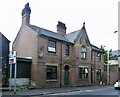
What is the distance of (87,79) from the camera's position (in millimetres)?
34469

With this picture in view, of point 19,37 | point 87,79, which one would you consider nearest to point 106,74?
point 87,79

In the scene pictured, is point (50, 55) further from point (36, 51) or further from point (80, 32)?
point (80, 32)

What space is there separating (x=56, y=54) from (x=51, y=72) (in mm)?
2467

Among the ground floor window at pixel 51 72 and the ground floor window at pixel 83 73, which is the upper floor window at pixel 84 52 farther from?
the ground floor window at pixel 51 72

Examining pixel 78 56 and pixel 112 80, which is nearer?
pixel 78 56

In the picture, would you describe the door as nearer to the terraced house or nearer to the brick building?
the terraced house

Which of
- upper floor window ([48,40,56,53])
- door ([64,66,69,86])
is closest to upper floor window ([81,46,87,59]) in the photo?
door ([64,66,69,86])

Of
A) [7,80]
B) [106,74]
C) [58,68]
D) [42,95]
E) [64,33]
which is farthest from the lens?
[106,74]

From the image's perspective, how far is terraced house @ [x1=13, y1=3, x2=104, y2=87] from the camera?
88.2 ft

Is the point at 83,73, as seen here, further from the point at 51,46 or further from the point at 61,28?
the point at 51,46

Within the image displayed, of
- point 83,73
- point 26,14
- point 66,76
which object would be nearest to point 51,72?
point 66,76

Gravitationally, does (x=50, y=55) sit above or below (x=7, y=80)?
above

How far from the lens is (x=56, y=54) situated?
29.2 meters

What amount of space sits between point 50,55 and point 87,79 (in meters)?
9.08
